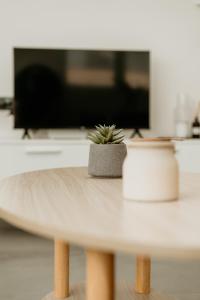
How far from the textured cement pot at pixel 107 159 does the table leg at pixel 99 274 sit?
0.60 metres

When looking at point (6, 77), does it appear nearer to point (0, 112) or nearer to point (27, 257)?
point (0, 112)

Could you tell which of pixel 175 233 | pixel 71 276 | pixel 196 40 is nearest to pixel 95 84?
pixel 196 40

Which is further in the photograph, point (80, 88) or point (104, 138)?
point (80, 88)

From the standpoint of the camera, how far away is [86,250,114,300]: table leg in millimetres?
852

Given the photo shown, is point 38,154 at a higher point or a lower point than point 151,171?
lower

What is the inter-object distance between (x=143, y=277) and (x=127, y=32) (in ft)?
9.21

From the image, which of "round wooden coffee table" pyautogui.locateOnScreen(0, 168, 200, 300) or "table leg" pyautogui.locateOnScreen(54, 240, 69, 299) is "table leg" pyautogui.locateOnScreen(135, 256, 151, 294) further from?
"round wooden coffee table" pyautogui.locateOnScreen(0, 168, 200, 300)

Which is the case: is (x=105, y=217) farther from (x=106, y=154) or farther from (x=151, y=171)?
(x=106, y=154)

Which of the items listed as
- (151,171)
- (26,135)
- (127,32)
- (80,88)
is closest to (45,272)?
(26,135)

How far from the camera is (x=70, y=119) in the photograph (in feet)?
12.4

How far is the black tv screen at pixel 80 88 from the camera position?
3682 millimetres

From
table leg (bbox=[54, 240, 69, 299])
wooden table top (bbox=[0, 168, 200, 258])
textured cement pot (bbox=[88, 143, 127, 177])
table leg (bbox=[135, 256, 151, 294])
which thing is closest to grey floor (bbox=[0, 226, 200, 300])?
table leg (bbox=[135, 256, 151, 294])

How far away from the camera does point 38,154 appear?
3459mm

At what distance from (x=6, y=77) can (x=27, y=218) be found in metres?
3.12
